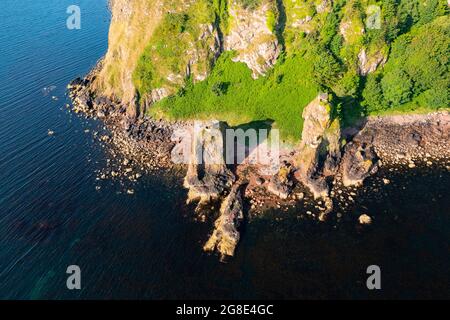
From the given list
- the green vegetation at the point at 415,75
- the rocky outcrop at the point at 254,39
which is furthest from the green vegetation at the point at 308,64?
the rocky outcrop at the point at 254,39

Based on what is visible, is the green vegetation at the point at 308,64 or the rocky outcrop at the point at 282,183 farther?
the green vegetation at the point at 308,64

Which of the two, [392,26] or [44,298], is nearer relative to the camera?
[44,298]

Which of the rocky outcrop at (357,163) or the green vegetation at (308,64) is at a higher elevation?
the green vegetation at (308,64)

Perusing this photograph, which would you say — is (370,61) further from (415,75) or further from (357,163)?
(357,163)

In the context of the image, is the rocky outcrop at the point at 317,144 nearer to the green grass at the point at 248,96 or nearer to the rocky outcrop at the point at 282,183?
the rocky outcrop at the point at 282,183

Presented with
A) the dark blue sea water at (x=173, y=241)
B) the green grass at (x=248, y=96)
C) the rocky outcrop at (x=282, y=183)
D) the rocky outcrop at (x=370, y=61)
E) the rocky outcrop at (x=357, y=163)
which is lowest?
the dark blue sea water at (x=173, y=241)
